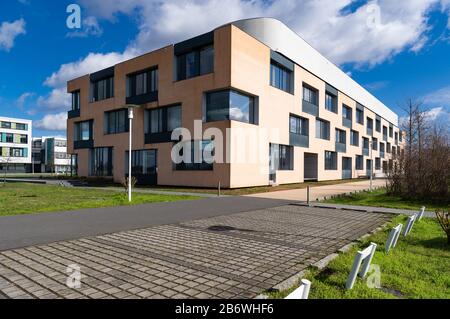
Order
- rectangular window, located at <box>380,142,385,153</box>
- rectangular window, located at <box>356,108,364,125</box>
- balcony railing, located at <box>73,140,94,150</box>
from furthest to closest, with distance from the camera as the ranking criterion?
1. rectangular window, located at <box>380,142,385,153</box>
2. rectangular window, located at <box>356,108,364,125</box>
3. balcony railing, located at <box>73,140,94,150</box>

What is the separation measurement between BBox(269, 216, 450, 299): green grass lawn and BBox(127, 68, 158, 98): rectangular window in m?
26.1

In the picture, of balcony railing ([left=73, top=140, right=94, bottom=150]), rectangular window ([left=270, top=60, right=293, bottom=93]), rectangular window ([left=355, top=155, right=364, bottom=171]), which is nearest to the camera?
rectangular window ([left=270, top=60, right=293, bottom=93])

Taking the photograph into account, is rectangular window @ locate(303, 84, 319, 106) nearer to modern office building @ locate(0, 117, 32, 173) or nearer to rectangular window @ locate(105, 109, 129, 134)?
rectangular window @ locate(105, 109, 129, 134)

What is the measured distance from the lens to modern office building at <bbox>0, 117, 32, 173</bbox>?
8725cm

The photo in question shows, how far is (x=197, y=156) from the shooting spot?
25484 millimetres

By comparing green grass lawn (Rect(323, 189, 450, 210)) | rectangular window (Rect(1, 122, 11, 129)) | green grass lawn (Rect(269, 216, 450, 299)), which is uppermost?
rectangular window (Rect(1, 122, 11, 129))

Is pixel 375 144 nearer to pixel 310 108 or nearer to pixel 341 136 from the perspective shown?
pixel 341 136

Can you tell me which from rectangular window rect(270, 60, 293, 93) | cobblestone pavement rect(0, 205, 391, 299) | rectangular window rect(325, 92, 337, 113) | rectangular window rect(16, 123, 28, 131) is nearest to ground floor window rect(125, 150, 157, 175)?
rectangular window rect(270, 60, 293, 93)

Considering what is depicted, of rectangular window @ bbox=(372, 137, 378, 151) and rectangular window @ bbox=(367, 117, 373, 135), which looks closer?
rectangular window @ bbox=(367, 117, 373, 135)

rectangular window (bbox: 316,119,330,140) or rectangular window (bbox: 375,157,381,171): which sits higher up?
rectangular window (bbox: 316,119,330,140)

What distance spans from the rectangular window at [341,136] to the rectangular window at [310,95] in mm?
9040

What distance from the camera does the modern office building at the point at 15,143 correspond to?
87.2m
